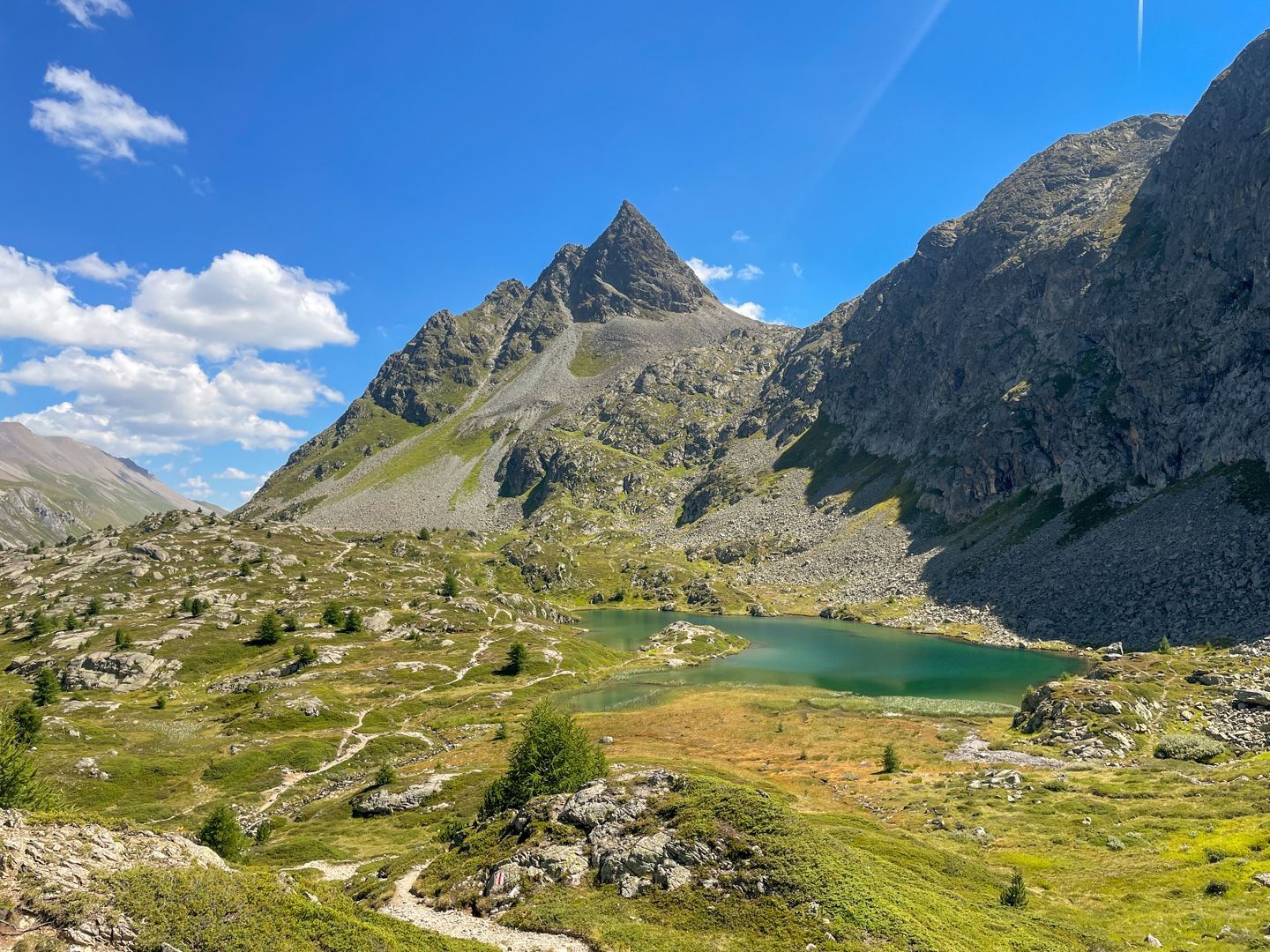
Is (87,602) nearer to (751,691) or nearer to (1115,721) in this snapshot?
(751,691)

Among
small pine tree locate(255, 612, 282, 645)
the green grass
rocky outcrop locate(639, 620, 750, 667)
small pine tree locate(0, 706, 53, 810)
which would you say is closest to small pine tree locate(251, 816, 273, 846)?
small pine tree locate(0, 706, 53, 810)

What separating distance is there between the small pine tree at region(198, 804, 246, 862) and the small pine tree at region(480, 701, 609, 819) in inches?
623

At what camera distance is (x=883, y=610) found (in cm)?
17600

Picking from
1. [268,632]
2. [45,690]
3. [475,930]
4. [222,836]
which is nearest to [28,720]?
[45,690]

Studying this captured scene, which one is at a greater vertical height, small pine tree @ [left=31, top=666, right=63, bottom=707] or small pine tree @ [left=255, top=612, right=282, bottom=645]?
small pine tree @ [left=255, top=612, right=282, bottom=645]

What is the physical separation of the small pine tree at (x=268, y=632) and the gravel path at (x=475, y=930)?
10564 centimetres

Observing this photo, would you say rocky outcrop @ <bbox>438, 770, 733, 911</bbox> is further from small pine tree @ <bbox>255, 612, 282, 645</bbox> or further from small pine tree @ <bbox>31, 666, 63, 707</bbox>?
small pine tree @ <bbox>255, 612, 282, 645</bbox>

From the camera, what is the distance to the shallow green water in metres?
104

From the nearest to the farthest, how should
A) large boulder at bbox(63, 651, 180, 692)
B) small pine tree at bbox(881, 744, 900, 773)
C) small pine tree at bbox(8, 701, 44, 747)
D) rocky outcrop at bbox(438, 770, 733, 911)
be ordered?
1. rocky outcrop at bbox(438, 770, 733, 911)
2. small pine tree at bbox(881, 744, 900, 773)
3. small pine tree at bbox(8, 701, 44, 747)
4. large boulder at bbox(63, 651, 180, 692)

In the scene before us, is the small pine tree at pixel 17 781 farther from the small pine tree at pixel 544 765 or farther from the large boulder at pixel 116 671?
the large boulder at pixel 116 671

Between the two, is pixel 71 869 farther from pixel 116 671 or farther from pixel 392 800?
pixel 116 671

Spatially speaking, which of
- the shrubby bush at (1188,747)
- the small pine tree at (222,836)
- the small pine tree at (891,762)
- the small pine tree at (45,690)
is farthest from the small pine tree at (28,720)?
the shrubby bush at (1188,747)

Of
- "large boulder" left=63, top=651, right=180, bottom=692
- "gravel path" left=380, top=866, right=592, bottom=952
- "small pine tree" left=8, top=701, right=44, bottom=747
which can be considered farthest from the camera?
"large boulder" left=63, top=651, right=180, bottom=692

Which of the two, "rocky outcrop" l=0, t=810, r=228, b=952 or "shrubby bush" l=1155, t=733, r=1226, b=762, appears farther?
"shrubby bush" l=1155, t=733, r=1226, b=762
